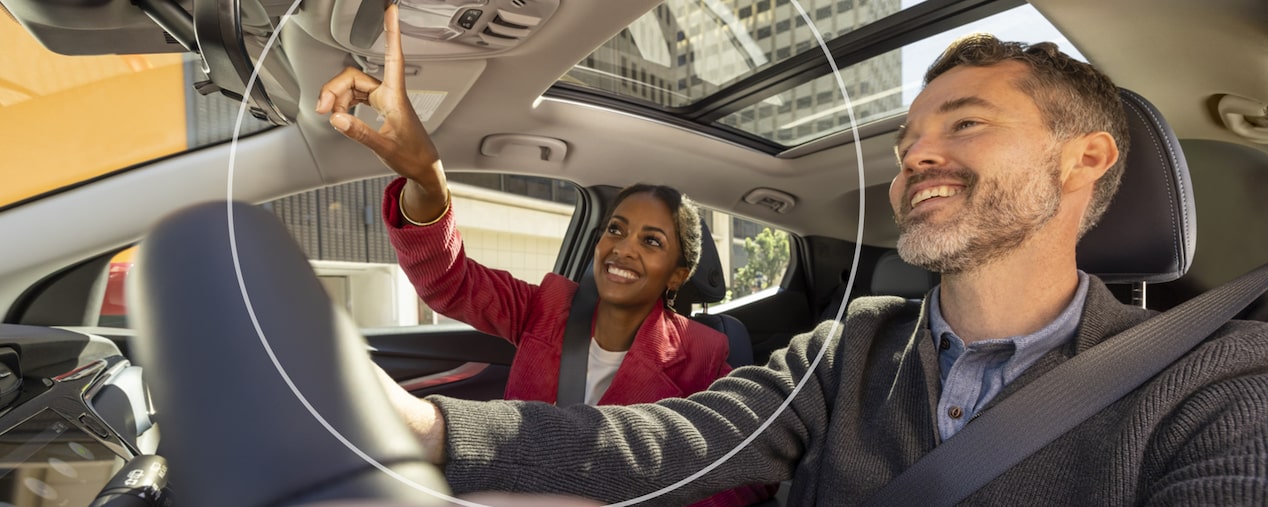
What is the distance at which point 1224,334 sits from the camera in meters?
1.14

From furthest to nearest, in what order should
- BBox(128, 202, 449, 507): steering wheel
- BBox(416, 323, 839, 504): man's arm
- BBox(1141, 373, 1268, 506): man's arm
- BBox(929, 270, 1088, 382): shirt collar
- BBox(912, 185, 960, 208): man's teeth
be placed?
BBox(929, 270, 1088, 382): shirt collar < BBox(912, 185, 960, 208): man's teeth < BBox(416, 323, 839, 504): man's arm < BBox(1141, 373, 1268, 506): man's arm < BBox(128, 202, 449, 507): steering wheel

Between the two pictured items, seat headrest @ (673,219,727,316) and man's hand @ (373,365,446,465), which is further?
seat headrest @ (673,219,727,316)

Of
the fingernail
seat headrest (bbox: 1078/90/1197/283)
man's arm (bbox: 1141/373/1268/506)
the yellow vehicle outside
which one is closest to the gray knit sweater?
man's arm (bbox: 1141/373/1268/506)

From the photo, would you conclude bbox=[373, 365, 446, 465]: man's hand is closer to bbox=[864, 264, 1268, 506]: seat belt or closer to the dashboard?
the dashboard

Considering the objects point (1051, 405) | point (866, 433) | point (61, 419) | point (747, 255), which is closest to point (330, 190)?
point (747, 255)

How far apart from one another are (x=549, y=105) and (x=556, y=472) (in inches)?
20.0

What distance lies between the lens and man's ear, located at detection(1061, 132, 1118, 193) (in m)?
1.26

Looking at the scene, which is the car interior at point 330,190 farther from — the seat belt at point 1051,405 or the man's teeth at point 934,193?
the seat belt at point 1051,405

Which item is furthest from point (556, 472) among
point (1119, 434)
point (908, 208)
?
point (1119, 434)

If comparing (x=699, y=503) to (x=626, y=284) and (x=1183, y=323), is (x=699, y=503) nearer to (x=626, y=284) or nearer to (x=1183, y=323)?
(x=626, y=284)

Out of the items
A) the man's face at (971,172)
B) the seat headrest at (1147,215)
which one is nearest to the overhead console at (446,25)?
the man's face at (971,172)

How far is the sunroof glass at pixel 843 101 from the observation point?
910mm

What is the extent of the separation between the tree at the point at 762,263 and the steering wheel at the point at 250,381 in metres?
0.42

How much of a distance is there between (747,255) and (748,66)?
0.23 meters
